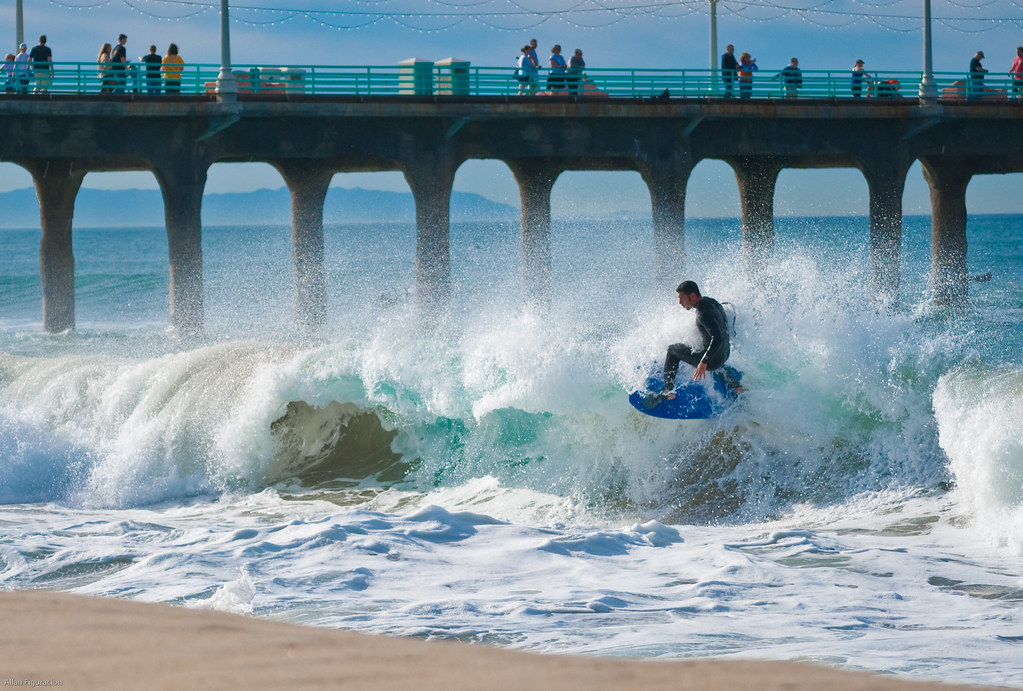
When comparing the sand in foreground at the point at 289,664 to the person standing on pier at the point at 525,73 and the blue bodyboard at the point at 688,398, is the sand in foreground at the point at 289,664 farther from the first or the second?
the person standing on pier at the point at 525,73

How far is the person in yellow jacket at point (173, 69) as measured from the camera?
24.4 m

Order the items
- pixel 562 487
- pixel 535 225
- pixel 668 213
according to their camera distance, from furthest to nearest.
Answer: pixel 535 225
pixel 668 213
pixel 562 487

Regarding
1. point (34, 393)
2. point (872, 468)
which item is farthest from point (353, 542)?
point (34, 393)

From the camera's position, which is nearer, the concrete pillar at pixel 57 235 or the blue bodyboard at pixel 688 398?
the blue bodyboard at pixel 688 398

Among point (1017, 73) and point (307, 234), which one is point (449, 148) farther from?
point (1017, 73)

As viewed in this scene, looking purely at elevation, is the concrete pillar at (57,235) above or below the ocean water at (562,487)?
above

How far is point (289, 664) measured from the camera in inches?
200

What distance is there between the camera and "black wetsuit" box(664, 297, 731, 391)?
1149 cm

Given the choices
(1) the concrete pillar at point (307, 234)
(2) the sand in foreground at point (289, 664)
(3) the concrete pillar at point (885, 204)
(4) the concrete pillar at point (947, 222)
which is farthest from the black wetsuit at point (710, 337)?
(4) the concrete pillar at point (947, 222)

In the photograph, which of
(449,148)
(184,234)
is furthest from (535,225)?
(184,234)

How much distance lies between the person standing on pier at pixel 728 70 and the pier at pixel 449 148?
1.39 ft

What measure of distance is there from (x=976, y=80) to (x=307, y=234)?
57.0 ft

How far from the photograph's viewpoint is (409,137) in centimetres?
2617

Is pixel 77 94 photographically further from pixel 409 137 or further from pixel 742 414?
pixel 742 414
